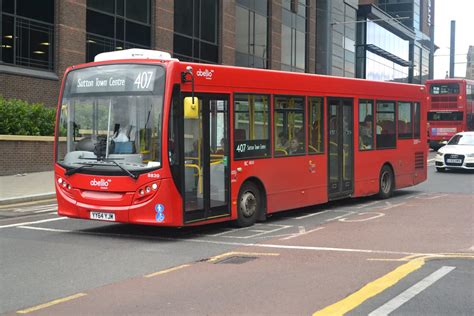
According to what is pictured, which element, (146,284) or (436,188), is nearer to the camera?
(146,284)

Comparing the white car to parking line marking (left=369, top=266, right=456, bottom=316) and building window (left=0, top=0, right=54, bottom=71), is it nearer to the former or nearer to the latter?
building window (left=0, top=0, right=54, bottom=71)

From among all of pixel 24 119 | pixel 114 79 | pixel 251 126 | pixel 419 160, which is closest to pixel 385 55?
pixel 24 119

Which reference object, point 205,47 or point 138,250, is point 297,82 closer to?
point 138,250

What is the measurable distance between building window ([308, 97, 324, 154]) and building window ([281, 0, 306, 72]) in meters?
30.6

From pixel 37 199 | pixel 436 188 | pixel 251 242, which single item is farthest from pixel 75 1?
pixel 251 242

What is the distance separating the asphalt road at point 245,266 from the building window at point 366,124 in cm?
253

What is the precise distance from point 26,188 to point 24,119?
16.5 ft

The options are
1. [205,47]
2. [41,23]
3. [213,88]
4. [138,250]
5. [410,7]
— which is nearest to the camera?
[138,250]

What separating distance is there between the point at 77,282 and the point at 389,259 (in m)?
3.96

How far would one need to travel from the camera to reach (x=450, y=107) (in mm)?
38906

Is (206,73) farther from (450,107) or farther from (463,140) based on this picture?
(450,107)

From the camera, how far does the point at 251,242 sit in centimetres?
938

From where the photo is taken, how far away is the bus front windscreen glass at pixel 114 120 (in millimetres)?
9289

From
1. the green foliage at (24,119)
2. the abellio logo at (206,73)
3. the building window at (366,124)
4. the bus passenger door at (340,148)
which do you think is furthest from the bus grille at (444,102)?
the abellio logo at (206,73)
